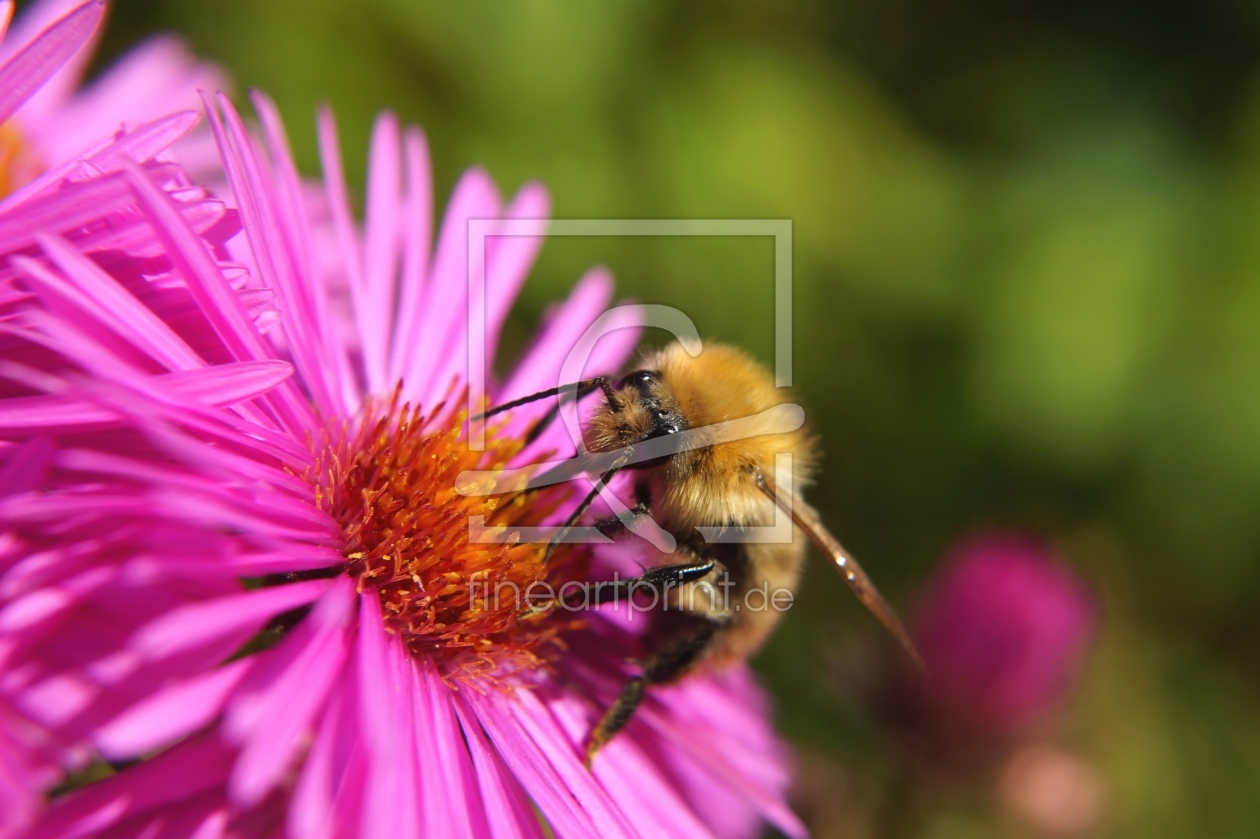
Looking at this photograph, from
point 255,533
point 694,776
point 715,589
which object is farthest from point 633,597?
point 255,533

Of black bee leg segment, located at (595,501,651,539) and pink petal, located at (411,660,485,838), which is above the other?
black bee leg segment, located at (595,501,651,539)

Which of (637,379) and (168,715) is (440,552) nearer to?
(637,379)

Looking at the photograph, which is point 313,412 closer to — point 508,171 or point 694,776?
point 694,776

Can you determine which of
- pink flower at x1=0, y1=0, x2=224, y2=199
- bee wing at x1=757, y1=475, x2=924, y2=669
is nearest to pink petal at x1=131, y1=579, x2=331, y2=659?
bee wing at x1=757, y1=475, x2=924, y2=669

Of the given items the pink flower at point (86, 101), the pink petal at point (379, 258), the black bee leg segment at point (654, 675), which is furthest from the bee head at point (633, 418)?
the pink flower at point (86, 101)

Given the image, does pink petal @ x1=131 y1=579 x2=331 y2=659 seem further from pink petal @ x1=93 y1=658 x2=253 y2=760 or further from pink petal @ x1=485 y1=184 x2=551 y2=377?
pink petal @ x1=485 y1=184 x2=551 y2=377

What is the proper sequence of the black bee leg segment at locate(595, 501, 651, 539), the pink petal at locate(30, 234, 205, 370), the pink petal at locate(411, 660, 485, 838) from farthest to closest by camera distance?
the black bee leg segment at locate(595, 501, 651, 539), the pink petal at locate(411, 660, 485, 838), the pink petal at locate(30, 234, 205, 370)
